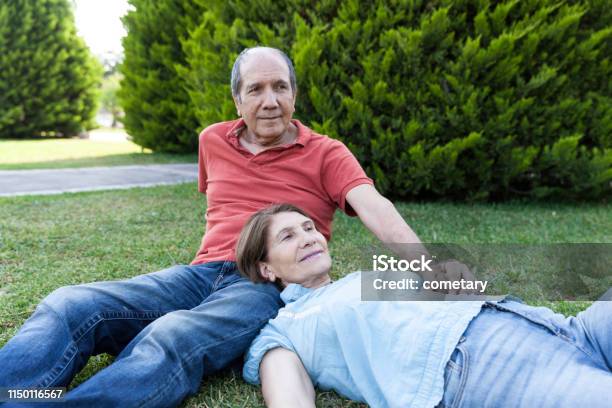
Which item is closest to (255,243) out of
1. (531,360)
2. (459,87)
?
(531,360)

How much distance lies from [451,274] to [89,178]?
746cm

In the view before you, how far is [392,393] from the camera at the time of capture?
179cm

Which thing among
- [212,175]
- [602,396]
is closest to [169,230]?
[212,175]

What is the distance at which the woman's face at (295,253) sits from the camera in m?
2.33

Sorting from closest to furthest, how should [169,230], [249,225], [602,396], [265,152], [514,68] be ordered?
[602,396] → [249,225] → [265,152] → [169,230] → [514,68]

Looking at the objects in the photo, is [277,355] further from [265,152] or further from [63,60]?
[63,60]

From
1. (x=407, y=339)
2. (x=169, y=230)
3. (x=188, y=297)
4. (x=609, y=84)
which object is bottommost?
(x=169, y=230)

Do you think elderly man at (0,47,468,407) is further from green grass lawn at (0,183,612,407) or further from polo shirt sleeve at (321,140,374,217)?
green grass lawn at (0,183,612,407)

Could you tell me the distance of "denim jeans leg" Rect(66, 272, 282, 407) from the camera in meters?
1.76

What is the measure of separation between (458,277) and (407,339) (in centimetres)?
42

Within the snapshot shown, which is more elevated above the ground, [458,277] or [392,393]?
[458,277]

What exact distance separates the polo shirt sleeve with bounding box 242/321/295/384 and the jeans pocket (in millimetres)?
541

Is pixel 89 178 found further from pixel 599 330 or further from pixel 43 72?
pixel 43 72

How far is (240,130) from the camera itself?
10.1 feet
